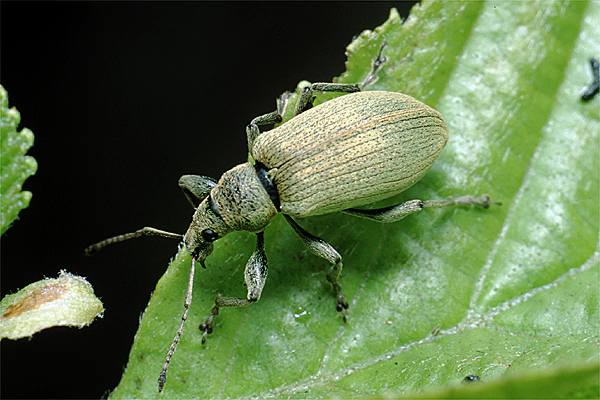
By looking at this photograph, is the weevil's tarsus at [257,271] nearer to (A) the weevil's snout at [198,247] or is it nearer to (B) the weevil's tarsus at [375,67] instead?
(A) the weevil's snout at [198,247]

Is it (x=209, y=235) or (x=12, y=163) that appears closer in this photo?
(x=12, y=163)

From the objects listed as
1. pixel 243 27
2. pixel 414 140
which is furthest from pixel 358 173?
pixel 243 27

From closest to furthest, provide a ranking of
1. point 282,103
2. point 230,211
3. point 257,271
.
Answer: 1. point 257,271
2. point 230,211
3. point 282,103

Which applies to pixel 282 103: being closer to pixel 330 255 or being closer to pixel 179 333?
pixel 330 255

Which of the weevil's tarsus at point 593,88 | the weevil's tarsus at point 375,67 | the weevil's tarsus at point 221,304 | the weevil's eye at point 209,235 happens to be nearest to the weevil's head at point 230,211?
the weevil's eye at point 209,235

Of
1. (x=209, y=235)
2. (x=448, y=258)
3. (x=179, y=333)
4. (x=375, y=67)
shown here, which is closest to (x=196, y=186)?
(x=209, y=235)
